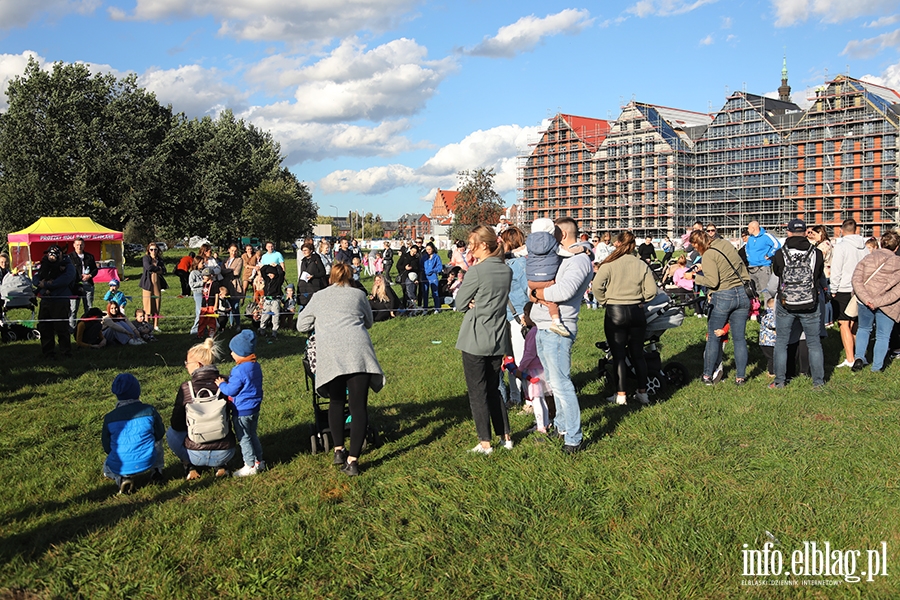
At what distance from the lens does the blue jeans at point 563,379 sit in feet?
19.2

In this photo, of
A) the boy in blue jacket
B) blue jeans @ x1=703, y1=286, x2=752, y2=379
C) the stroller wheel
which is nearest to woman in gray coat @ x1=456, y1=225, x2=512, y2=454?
the boy in blue jacket

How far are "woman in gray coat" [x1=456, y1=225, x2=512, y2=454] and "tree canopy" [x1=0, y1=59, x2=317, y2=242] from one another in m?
39.7

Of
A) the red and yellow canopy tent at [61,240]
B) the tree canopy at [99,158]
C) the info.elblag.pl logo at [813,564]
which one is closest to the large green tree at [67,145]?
the tree canopy at [99,158]

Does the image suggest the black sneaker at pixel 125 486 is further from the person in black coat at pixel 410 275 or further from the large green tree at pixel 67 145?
the large green tree at pixel 67 145

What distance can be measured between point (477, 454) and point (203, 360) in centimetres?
233

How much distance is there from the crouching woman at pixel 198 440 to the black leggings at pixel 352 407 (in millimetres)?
801

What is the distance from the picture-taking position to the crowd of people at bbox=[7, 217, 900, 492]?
5.70 metres

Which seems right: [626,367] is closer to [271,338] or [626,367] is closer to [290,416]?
[290,416]

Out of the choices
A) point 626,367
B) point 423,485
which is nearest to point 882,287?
point 626,367

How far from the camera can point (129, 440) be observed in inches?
214

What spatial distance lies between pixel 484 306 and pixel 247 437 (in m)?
2.13

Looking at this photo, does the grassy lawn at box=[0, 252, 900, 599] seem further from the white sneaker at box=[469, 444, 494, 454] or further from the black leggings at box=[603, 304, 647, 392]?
the black leggings at box=[603, 304, 647, 392]

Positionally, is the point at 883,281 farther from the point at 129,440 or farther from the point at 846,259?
the point at 129,440

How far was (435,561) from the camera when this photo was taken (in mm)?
4133
